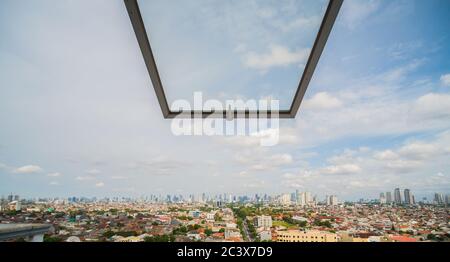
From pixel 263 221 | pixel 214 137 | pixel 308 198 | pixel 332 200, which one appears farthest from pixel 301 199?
pixel 214 137

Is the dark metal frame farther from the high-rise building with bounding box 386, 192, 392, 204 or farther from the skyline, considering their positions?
the high-rise building with bounding box 386, 192, 392, 204

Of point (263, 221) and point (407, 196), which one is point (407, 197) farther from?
point (263, 221)

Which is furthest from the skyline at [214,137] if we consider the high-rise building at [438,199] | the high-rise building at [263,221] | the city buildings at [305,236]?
the city buildings at [305,236]

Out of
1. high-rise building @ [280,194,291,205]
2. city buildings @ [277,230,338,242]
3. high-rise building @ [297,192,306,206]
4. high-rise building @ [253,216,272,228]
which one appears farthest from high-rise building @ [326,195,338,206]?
high-rise building @ [253,216,272,228]

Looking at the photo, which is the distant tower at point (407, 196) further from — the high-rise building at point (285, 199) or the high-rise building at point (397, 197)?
the high-rise building at point (285, 199)

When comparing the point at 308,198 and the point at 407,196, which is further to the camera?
the point at 308,198

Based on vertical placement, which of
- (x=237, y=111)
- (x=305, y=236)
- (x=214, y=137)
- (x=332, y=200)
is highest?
(x=237, y=111)
